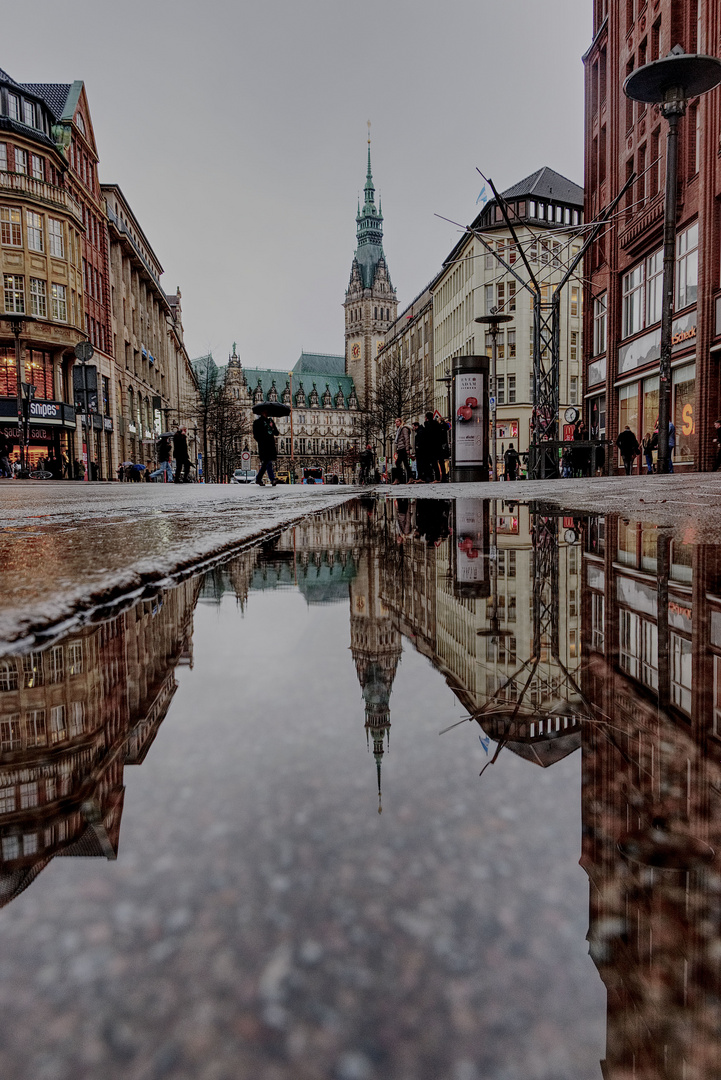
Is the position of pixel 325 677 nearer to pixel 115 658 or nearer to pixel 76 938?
pixel 115 658

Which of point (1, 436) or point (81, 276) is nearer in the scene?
point (1, 436)

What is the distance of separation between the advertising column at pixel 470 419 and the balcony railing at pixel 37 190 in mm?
28274

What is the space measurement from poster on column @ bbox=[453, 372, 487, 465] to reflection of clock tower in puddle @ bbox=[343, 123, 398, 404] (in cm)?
11609

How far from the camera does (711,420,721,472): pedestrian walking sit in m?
20.3

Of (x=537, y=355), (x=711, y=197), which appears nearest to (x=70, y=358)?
(x=537, y=355)

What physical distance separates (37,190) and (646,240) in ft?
96.3

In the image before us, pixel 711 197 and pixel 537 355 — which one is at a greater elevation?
pixel 711 197

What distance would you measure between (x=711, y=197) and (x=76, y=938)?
83.6 ft

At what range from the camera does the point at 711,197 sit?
21234 mm

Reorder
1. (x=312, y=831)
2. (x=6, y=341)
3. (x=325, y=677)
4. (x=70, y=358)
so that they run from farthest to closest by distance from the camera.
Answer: (x=70, y=358) < (x=6, y=341) < (x=325, y=677) < (x=312, y=831)

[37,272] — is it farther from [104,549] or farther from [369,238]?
[369,238]

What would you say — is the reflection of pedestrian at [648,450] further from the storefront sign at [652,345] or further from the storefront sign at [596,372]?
the storefront sign at [596,372]

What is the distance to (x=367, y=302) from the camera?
138m

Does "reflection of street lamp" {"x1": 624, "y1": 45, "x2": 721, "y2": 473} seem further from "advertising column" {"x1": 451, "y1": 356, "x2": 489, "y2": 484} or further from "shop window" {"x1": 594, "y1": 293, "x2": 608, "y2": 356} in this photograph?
"shop window" {"x1": 594, "y1": 293, "x2": 608, "y2": 356}
